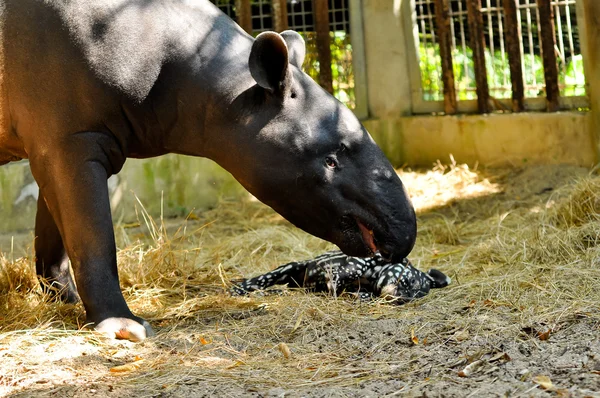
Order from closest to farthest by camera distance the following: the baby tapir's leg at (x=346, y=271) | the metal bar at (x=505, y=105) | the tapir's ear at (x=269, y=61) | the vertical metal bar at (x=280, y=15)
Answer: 1. the tapir's ear at (x=269, y=61)
2. the baby tapir's leg at (x=346, y=271)
3. the metal bar at (x=505, y=105)
4. the vertical metal bar at (x=280, y=15)

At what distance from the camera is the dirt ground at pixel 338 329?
4098 mm

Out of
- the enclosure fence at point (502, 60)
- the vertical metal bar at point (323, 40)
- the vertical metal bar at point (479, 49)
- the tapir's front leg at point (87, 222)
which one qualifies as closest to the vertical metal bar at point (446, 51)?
the enclosure fence at point (502, 60)

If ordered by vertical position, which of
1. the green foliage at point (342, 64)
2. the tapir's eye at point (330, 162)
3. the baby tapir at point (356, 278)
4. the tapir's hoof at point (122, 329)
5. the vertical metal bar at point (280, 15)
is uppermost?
the vertical metal bar at point (280, 15)

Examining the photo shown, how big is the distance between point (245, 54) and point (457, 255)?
281 centimetres

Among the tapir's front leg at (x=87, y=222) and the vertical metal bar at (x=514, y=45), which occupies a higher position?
the vertical metal bar at (x=514, y=45)

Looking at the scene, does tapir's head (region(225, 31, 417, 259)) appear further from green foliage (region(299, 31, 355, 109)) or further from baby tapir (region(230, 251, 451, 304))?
green foliage (region(299, 31, 355, 109))

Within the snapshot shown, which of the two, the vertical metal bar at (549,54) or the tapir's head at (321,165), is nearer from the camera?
the tapir's head at (321,165)

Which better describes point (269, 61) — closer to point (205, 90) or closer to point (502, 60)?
point (205, 90)

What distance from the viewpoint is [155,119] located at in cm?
527

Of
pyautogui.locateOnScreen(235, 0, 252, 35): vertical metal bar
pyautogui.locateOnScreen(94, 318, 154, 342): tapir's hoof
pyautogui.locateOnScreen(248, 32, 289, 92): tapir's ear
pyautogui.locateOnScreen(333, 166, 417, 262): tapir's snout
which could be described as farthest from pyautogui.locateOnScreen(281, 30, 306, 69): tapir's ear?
pyautogui.locateOnScreen(235, 0, 252, 35): vertical metal bar

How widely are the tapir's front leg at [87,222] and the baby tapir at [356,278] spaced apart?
1263 millimetres

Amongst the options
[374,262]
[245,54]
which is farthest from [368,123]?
[245,54]

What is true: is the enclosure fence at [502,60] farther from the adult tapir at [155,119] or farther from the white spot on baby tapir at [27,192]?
the adult tapir at [155,119]

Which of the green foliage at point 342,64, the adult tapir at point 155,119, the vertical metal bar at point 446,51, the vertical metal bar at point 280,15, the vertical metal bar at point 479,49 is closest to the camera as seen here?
the adult tapir at point 155,119
